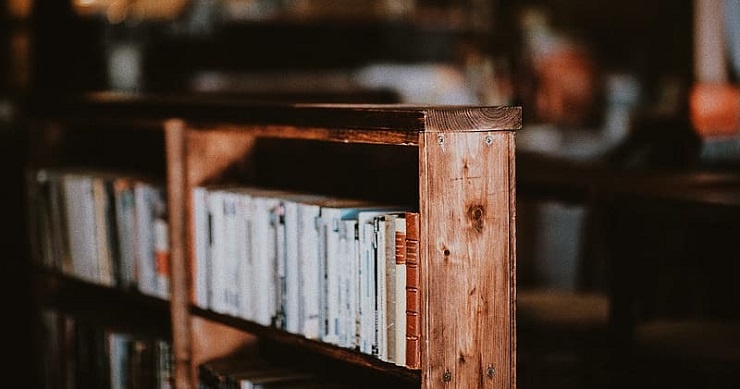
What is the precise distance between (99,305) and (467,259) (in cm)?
179

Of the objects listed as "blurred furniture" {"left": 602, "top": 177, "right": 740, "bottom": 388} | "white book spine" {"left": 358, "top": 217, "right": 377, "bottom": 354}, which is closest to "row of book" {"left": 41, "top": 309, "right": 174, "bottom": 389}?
"white book spine" {"left": 358, "top": 217, "right": 377, "bottom": 354}

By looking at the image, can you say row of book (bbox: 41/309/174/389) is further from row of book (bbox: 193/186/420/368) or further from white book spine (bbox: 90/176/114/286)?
row of book (bbox: 193/186/420/368)

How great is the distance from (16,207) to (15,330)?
491mm

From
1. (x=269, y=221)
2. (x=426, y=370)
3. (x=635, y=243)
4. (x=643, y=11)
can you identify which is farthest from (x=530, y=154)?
(x=643, y=11)

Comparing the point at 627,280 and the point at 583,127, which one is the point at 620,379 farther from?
the point at 583,127

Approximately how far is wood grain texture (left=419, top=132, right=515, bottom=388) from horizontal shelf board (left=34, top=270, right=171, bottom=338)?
1252 millimetres

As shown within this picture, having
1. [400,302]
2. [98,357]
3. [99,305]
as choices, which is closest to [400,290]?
[400,302]

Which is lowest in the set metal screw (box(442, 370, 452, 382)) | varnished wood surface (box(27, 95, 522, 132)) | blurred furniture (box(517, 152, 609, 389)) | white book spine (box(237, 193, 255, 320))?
blurred furniture (box(517, 152, 609, 389))

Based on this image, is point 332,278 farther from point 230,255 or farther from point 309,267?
point 230,255

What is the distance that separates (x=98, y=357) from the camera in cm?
296

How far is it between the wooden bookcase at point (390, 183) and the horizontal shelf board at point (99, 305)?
0.06 metres

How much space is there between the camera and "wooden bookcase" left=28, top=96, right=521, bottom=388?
1.76m

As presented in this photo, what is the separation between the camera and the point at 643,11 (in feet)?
24.4

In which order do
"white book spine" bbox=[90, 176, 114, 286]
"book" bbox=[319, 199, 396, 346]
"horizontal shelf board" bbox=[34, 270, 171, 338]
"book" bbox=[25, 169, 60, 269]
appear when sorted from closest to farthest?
"book" bbox=[319, 199, 396, 346], "white book spine" bbox=[90, 176, 114, 286], "horizontal shelf board" bbox=[34, 270, 171, 338], "book" bbox=[25, 169, 60, 269]
